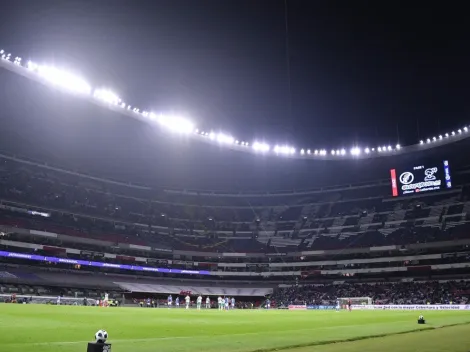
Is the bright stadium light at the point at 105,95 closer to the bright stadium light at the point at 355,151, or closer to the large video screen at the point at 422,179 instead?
the bright stadium light at the point at 355,151

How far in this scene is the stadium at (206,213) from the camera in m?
56.1

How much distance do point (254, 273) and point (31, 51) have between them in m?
57.1

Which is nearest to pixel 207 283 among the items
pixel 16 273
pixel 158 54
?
pixel 16 273

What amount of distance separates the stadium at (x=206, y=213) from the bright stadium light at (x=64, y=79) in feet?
0.50

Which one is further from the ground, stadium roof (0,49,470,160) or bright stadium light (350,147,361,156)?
stadium roof (0,49,470,160)

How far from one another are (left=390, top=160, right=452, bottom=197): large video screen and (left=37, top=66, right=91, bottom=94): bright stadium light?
148 feet

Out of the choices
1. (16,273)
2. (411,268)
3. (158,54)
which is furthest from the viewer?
(411,268)

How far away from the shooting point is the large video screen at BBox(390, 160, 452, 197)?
183 ft

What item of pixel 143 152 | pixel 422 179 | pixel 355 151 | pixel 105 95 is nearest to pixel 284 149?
pixel 355 151

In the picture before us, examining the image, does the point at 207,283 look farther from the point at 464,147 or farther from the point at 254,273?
the point at 464,147

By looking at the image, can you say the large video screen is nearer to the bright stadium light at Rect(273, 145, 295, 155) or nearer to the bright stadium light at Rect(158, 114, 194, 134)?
the bright stadium light at Rect(273, 145, 295, 155)

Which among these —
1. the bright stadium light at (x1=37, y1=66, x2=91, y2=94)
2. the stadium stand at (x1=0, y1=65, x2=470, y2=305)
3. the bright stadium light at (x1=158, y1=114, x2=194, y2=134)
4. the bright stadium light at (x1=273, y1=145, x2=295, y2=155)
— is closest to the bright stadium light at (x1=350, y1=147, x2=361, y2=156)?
the stadium stand at (x1=0, y1=65, x2=470, y2=305)

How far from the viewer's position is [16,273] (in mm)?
56531

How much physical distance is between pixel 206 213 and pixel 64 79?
47.5 m
